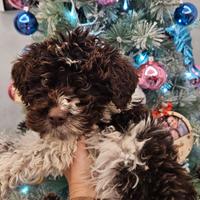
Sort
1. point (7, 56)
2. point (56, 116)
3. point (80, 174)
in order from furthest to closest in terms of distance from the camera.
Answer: point (7, 56) → point (80, 174) → point (56, 116)

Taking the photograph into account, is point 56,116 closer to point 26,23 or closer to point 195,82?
point 26,23

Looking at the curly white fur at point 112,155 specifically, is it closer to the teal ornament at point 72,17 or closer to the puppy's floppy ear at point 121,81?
the puppy's floppy ear at point 121,81

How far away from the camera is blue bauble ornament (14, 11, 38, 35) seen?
1.63m

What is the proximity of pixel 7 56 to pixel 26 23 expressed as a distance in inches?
35.4

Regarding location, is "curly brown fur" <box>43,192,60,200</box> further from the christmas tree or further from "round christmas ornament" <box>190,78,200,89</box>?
"round christmas ornament" <box>190,78,200,89</box>

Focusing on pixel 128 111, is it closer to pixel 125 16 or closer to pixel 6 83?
pixel 125 16

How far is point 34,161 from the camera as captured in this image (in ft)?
3.82

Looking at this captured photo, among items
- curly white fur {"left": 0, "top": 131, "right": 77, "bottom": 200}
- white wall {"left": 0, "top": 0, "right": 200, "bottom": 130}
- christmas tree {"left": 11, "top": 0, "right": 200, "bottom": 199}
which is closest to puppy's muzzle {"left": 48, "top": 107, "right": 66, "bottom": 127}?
curly white fur {"left": 0, "top": 131, "right": 77, "bottom": 200}

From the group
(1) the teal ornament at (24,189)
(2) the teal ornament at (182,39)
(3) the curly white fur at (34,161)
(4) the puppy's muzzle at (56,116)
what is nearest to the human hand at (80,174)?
(3) the curly white fur at (34,161)

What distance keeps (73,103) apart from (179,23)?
83cm

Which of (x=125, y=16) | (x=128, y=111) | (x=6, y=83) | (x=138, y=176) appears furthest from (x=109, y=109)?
(x=6, y=83)

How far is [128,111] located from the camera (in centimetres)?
112

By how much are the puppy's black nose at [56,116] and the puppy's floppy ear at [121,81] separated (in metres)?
0.13

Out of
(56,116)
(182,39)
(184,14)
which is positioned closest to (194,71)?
(182,39)
